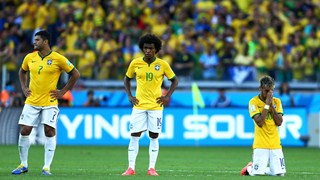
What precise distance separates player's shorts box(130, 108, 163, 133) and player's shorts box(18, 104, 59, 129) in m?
1.35

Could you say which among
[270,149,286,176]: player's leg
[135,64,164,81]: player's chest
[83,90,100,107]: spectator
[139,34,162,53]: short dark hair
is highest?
[83,90,100,107]: spectator

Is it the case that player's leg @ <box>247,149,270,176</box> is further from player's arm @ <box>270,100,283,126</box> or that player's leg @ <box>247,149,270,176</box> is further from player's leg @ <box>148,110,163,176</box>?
player's leg @ <box>148,110,163,176</box>

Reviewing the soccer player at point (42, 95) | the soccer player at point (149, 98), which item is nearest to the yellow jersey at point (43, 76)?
the soccer player at point (42, 95)

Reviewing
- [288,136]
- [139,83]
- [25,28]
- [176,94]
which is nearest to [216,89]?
[176,94]

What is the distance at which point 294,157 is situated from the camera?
2222cm

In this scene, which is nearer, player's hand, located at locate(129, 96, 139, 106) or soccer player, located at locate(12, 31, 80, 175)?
soccer player, located at locate(12, 31, 80, 175)

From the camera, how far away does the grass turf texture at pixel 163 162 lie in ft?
50.1

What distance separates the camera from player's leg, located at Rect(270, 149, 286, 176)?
15414mm

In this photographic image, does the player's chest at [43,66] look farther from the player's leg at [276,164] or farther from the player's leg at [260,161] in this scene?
the player's leg at [276,164]

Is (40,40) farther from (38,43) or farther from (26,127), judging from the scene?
(26,127)

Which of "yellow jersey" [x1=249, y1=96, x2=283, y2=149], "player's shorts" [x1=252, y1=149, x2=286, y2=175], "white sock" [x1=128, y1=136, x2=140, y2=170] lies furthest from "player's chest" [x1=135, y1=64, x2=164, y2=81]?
"player's shorts" [x1=252, y1=149, x2=286, y2=175]

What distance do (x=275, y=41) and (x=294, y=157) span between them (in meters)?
8.87

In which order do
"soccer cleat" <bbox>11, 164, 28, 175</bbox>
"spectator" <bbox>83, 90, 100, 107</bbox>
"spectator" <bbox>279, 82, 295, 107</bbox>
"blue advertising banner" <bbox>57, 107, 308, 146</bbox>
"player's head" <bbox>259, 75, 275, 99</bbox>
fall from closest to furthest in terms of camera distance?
1. "soccer cleat" <bbox>11, 164, 28, 175</bbox>
2. "player's head" <bbox>259, 75, 275, 99</bbox>
3. "blue advertising banner" <bbox>57, 107, 308, 146</bbox>
4. "spectator" <bbox>279, 82, 295, 107</bbox>
5. "spectator" <bbox>83, 90, 100, 107</bbox>

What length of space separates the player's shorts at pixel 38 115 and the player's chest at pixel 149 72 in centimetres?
159
